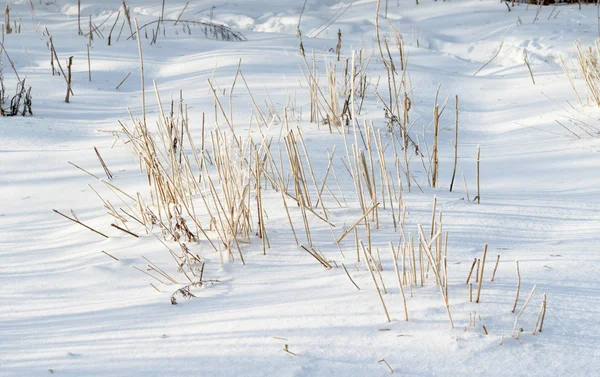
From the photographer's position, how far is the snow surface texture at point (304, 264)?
1401 millimetres

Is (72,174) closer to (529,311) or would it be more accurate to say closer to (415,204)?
(415,204)

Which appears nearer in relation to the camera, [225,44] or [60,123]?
[60,123]

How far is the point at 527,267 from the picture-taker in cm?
172

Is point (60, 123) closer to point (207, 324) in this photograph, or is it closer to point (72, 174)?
point (72, 174)

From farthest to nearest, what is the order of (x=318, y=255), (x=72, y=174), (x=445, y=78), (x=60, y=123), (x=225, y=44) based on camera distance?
1. (x=225, y=44)
2. (x=445, y=78)
3. (x=60, y=123)
4. (x=72, y=174)
5. (x=318, y=255)

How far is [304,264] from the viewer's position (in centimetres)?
184

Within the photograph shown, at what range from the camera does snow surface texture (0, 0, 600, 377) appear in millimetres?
1401

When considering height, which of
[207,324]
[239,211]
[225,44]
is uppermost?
[225,44]

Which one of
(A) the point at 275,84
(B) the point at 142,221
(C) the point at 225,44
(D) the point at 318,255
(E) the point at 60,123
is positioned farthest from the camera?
(C) the point at 225,44

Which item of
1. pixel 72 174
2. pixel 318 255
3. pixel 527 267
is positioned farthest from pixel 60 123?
pixel 527 267

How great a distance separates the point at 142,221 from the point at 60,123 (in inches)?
68.5

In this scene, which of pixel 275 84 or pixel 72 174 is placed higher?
pixel 275 84

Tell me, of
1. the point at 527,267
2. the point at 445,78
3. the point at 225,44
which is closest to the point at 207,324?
the point at 527,267

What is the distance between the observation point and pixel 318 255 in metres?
1.86
